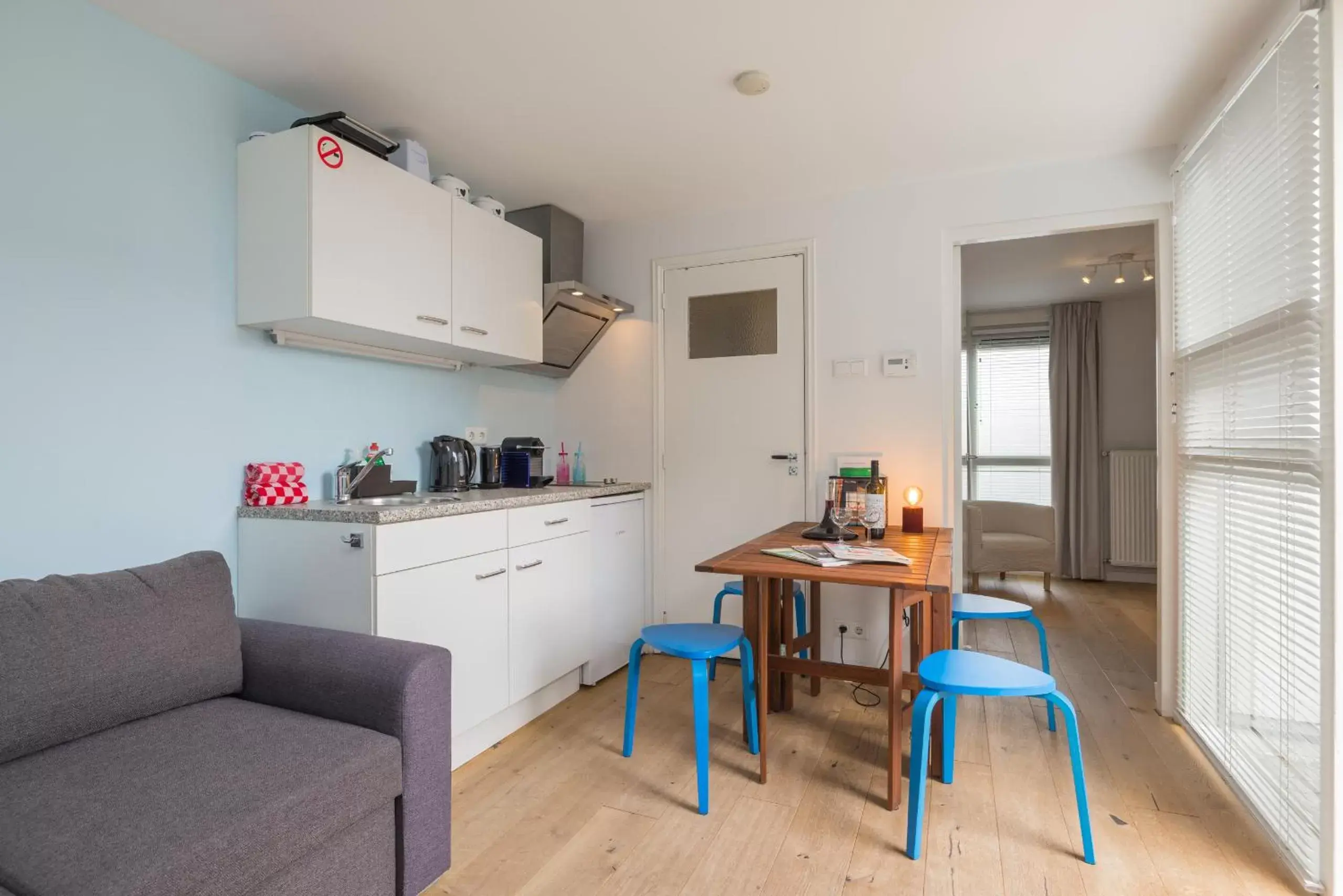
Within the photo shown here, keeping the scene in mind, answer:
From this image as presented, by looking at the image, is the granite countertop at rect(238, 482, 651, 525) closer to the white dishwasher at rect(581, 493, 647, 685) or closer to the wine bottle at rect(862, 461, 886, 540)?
the white dishwasher at rect(581, 493, 647, 685)

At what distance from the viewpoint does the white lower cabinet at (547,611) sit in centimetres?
267

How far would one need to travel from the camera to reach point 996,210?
3.17 m

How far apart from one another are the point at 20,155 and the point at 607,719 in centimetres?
254

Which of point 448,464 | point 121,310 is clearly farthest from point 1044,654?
point 121,310

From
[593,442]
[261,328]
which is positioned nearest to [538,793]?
[261,328]

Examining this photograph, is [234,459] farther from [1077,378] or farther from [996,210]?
[1077,378]

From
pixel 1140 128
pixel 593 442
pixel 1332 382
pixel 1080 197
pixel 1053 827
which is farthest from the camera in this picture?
pixel 593 442

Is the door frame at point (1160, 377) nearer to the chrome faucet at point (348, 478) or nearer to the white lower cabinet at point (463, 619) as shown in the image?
the white lower cabinet at point (463, 619)

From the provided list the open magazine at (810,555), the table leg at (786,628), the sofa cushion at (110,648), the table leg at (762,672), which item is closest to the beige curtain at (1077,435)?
the table leg at (786,628)

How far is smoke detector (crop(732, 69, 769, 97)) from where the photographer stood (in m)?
2.34

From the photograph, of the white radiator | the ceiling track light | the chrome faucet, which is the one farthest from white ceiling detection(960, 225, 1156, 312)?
the chrome faucet

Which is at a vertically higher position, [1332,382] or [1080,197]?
[1080,197]

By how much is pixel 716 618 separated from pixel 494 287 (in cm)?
173

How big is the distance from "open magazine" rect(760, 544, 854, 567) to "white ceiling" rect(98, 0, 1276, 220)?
1598 mm
